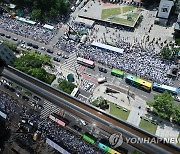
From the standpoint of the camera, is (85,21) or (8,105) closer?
(8,105)

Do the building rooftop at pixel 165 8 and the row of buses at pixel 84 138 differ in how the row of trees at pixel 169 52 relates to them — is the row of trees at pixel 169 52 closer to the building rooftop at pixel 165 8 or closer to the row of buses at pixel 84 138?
the building rooftop at pixel 165 8

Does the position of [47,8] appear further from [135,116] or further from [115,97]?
[135,116]

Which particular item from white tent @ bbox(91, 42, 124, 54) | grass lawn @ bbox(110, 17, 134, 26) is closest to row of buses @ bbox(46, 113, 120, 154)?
white tent @ bbox(91, 42, 124, 54)

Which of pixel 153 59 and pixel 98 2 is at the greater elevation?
pixel 98 2

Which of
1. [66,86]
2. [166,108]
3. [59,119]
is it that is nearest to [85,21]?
[66,86]

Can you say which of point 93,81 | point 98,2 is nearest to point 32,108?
point 93,81

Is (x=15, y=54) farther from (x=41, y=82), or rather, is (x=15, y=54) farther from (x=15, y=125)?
(x=15, y=125)

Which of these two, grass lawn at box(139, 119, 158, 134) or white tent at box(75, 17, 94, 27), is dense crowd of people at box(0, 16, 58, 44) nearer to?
white tent at box(75, 17, 94, 27)

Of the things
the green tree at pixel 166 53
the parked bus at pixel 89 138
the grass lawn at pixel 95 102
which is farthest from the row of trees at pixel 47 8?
the parked bus at pixel 89 138
